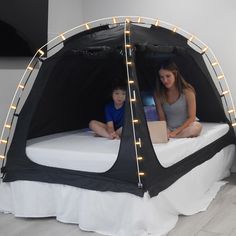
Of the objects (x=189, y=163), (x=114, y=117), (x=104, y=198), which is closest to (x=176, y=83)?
(x=114, y=117)

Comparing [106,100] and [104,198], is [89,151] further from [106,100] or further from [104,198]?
[106,100]

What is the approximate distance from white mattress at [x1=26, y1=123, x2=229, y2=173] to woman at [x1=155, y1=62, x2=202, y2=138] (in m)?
0.19

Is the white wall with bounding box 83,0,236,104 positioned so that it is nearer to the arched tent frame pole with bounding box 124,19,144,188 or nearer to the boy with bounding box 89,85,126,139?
the boy with bounding box 89,85,126,139

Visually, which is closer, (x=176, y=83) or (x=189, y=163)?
(x=189, y=163)

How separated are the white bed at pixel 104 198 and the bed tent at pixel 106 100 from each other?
0.16 ft

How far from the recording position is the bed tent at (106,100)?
2275 millimetres

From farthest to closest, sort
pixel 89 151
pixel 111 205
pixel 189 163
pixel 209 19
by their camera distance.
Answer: pixel 209 19, pixel 189 163, pixel 89 151, pixel 111 205

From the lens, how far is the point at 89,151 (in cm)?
243

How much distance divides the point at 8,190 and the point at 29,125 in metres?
0.49

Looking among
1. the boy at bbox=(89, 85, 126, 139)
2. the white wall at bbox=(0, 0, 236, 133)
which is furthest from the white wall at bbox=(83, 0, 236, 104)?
the boy at bbox=(89, 85, 126, 139)

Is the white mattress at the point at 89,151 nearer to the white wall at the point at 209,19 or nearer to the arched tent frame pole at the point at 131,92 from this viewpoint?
the arched tent frame pole at the point at 131,92

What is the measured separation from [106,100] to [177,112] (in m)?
0.84

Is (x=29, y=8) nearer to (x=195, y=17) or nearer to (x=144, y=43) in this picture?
(x=144, y=43)

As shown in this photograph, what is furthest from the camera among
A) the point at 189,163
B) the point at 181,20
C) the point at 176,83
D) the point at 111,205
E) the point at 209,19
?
the point at 181,20
